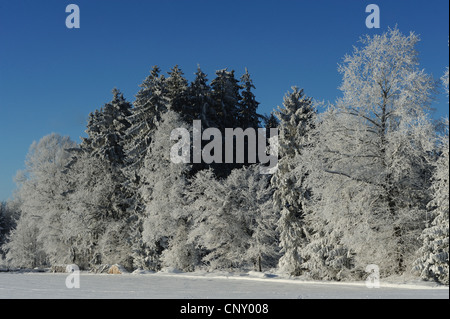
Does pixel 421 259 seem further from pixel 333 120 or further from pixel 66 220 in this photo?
pixel 66 220

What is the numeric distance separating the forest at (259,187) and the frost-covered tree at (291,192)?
86mm

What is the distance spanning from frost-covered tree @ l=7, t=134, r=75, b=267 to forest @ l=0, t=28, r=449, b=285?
0.15 metres

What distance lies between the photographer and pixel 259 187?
33.2m

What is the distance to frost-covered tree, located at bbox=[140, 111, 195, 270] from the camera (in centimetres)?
3409

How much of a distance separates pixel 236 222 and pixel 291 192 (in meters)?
5.51

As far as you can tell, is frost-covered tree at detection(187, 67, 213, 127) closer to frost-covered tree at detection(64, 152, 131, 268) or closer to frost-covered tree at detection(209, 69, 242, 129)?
frost-covered tree at detection(209, 69, 242, 129)

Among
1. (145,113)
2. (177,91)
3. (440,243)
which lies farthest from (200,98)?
(440,243)

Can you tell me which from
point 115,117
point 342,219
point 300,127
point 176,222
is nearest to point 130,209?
point 176,222

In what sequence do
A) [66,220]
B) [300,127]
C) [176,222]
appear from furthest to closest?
[66,220], [176,222], [300,127]

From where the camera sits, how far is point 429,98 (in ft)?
70.5

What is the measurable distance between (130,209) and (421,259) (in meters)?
26.7

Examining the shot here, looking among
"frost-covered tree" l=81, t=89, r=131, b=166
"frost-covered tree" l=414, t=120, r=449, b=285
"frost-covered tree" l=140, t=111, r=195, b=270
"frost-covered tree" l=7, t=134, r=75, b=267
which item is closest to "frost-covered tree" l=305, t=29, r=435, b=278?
"frost-covered tree" l=414, t=120, r=449, b=285

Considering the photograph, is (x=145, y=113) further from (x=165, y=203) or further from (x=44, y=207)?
(x=44, y=207)

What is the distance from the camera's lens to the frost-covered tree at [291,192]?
28.0m
